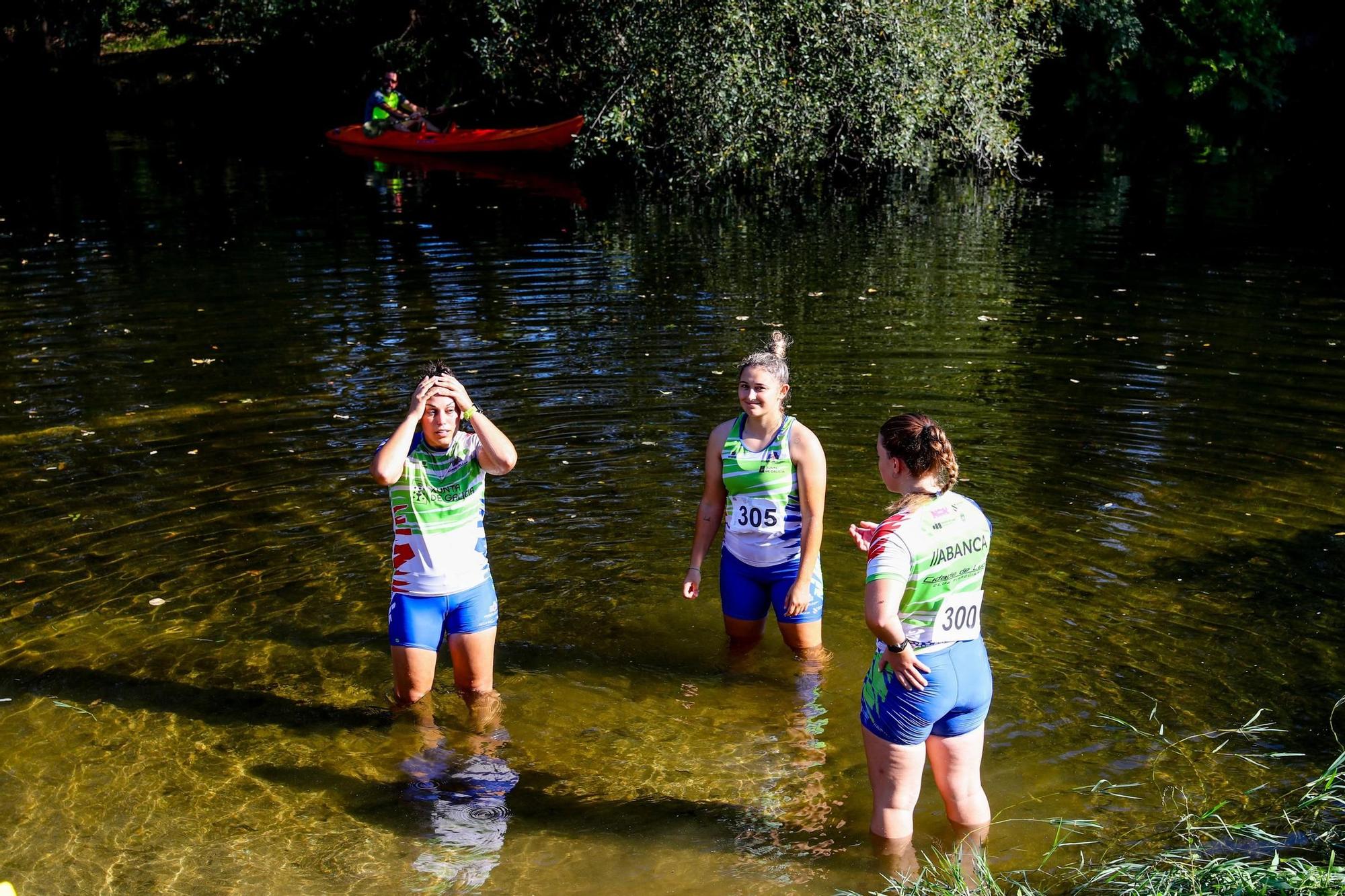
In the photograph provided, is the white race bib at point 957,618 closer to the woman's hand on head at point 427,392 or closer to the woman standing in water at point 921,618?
the woman standing in water at point 921,618

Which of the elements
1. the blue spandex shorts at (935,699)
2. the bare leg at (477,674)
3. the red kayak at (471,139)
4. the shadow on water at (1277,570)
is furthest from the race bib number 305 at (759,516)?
the red kayak at (471,139)

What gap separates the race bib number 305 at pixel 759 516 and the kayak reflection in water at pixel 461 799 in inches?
62.8

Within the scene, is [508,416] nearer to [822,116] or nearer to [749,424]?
[749,424]

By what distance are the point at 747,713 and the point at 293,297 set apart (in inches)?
431

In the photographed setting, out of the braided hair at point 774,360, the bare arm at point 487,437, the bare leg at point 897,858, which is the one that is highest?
the braided hair at point 774,360

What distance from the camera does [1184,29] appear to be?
34.5 metres

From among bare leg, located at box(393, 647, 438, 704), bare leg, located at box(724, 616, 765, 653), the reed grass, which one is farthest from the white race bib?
bare leg, located at box(393, 647, 438, 704)

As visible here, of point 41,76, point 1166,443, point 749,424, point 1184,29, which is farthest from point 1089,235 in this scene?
point 41,76

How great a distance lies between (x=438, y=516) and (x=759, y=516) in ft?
5.22

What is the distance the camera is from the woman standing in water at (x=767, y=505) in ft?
19.3

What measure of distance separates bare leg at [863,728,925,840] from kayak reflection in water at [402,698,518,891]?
159cm

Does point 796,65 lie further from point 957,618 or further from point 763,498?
point 957,618

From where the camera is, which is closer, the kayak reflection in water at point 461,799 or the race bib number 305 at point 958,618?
the race bib number 305 at point 958,618

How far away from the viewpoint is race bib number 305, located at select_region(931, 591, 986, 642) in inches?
173
